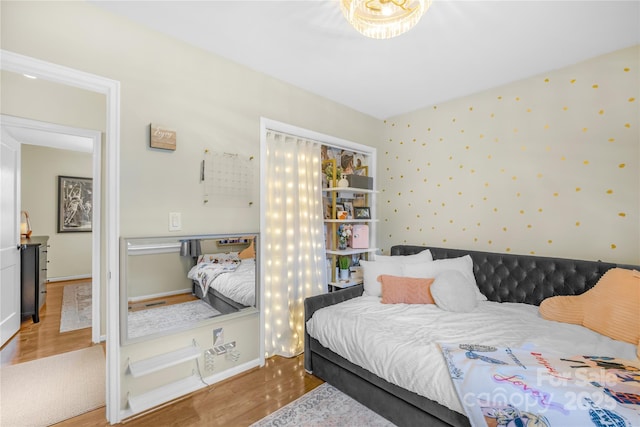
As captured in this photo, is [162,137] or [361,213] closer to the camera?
[162,137]

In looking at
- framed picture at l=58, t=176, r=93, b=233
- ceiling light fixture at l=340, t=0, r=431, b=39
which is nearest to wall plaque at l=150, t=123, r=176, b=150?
ceiling light fixture at l=340, t=0, r=431, b=39

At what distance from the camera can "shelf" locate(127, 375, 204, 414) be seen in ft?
6.21

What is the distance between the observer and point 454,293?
2.38m

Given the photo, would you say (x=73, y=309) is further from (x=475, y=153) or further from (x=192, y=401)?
(x=475, y=153)

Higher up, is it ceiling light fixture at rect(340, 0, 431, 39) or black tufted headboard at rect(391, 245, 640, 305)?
ceiling light fixture at rect(340, 0, 431, 39)

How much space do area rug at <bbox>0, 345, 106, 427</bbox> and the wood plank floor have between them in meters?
0.14

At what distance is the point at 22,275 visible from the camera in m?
3.41

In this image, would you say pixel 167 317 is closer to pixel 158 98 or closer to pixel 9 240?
pixel 158 98

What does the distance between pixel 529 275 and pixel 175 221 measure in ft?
9.57

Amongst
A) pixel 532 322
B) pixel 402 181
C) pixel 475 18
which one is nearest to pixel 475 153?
pixel 402 181

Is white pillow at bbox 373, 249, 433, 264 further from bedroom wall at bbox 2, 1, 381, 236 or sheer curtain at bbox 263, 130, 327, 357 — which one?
bedroom wall at bbox 2, 1, 381, 236

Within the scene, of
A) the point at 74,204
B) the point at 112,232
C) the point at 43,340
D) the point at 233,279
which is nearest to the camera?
the point at 112,232

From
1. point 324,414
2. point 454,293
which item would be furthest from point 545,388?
point 324,414

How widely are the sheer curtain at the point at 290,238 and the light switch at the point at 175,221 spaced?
730mm
